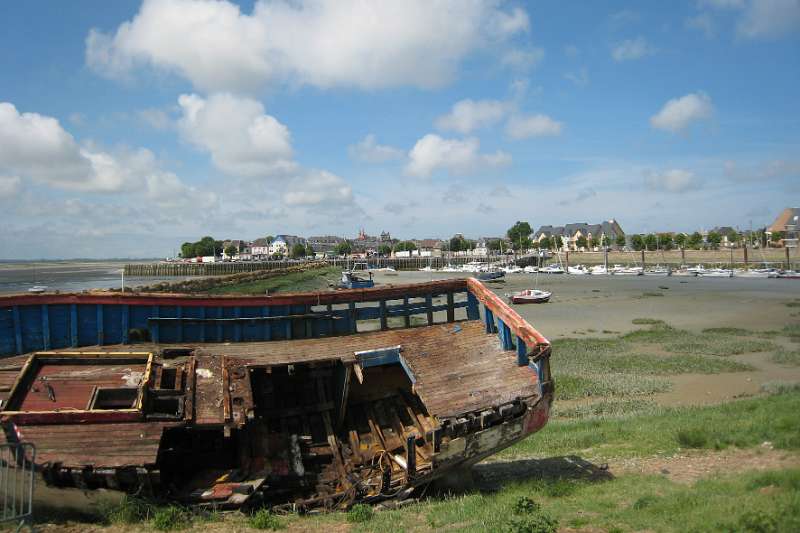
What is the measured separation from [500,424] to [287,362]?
14.8 ft

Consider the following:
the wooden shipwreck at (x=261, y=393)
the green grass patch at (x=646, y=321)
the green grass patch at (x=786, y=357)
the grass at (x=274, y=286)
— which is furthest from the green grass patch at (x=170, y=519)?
the grass at (x=274, y=286)

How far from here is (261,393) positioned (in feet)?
37.8

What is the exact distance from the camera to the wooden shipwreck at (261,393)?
854 centimetres

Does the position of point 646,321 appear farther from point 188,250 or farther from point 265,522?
point 188,250

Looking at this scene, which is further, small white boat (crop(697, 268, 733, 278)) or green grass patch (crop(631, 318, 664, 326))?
small white boat (crop(697, 268, 733, 278))

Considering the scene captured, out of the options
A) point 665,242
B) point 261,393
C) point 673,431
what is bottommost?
point 673,431

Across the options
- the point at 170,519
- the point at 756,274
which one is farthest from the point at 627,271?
the point at 170,519

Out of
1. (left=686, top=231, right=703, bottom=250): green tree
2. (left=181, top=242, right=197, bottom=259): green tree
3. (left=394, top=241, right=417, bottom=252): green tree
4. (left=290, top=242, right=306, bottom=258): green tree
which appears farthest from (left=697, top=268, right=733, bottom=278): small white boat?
(left=181, top=242, right=197, bottom=259): green tree

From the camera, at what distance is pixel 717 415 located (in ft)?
44.0

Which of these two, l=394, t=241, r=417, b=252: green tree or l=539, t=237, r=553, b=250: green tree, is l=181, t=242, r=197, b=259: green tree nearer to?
l=394, t=241, r=417, b=252: green tree

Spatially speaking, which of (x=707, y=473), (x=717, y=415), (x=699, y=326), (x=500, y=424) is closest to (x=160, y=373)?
(x=500, y=424)

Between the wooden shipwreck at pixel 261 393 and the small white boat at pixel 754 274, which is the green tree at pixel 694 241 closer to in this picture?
the small white boat at pixel 754 274

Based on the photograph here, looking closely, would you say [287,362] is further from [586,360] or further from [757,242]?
[757,242]

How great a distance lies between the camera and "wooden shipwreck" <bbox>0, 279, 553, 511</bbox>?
8539 millimetres
